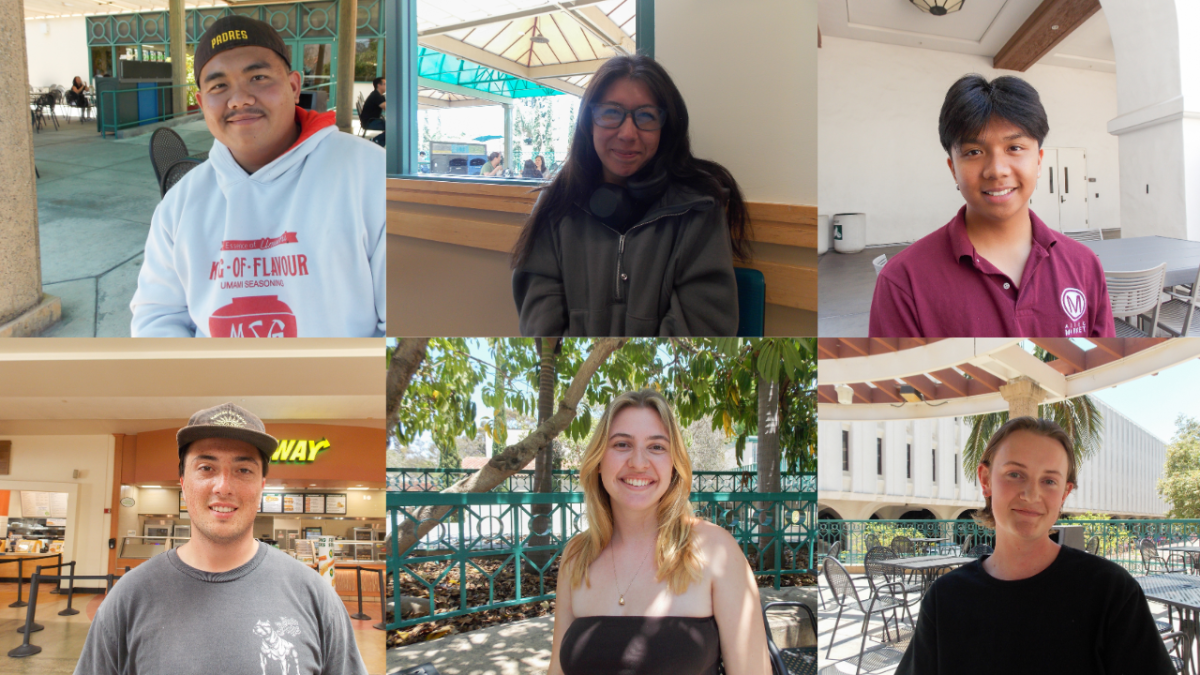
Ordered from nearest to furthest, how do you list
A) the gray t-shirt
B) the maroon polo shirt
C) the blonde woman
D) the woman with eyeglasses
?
1. the gray t-shirt
2. the blonde woman
3. the woman with eyeglasses
4. the maroon polo shirt

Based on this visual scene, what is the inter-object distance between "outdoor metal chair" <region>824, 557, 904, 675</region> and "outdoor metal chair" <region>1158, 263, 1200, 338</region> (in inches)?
47.3

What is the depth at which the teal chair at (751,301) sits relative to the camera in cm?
227

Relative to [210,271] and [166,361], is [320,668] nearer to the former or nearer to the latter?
[166,361]

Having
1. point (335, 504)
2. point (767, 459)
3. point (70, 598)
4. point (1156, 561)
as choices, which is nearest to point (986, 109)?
point (767, 459)

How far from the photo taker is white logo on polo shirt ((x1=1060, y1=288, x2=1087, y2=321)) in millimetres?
2414

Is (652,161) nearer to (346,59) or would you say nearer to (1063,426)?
(346,59)

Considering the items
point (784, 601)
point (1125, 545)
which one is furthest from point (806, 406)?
point (1125, 545)

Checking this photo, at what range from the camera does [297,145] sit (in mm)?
2381

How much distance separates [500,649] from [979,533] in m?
1.55

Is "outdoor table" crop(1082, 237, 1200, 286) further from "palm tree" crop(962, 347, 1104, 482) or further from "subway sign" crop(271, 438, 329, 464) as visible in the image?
"subway sign" crop(271, 438, 329, 464)

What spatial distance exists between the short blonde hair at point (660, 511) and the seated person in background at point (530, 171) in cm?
71

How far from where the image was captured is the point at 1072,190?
2363 millimetres

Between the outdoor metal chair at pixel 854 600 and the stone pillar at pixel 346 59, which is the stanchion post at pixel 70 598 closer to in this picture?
the stone pillar at pixel 346 59

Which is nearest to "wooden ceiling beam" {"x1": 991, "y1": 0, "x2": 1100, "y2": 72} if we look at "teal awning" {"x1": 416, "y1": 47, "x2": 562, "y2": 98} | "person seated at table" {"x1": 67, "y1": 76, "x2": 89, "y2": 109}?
"teal awning" {"x1": 416, "y1": 47, "x2": 562, "y2": 98}
